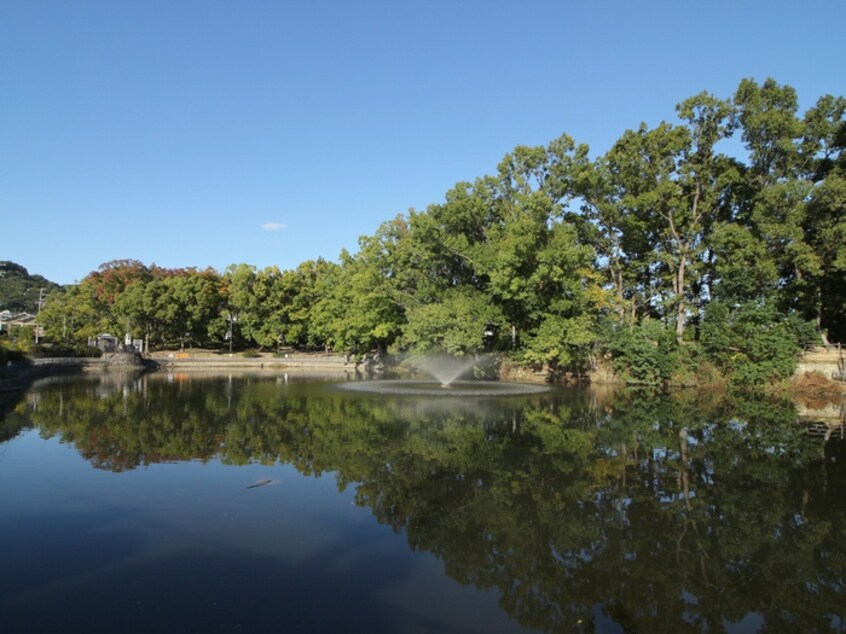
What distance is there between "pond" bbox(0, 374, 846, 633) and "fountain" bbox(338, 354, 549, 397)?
12.0m

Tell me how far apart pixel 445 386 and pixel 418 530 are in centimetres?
2406

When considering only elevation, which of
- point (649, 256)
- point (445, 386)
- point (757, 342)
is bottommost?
point (445, 386)

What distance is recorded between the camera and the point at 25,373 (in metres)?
33.4

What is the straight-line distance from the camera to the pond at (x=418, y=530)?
18.3 feet

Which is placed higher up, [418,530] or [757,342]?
[757,342]

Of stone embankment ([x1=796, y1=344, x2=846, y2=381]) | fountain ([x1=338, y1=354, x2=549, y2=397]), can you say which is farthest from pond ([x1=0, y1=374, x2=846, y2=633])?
Answer: stone embankment ([x1=796, y1=344, x2=846, y2=381])

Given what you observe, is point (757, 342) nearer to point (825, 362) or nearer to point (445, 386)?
point (825, 362)

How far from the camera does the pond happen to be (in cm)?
559

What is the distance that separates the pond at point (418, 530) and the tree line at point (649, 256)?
1901 cm

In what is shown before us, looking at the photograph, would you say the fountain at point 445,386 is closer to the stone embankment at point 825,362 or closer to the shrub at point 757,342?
the shrub at point 757,342

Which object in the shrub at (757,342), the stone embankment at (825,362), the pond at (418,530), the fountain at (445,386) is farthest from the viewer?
the shrub at (757,342)

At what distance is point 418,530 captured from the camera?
7867mm

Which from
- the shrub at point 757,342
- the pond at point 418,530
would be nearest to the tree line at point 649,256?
the shrub at point 757,342

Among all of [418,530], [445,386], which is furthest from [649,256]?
[418,530]
